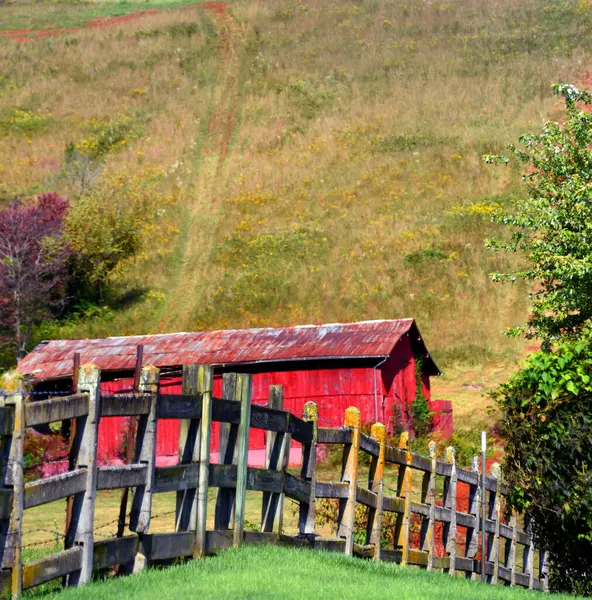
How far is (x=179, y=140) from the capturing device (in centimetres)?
7562

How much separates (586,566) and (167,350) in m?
27.4

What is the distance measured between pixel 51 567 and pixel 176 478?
1678 mm

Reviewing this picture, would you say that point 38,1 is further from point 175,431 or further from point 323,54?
point 175,431

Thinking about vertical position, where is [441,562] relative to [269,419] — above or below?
below

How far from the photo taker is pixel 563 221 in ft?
76.8

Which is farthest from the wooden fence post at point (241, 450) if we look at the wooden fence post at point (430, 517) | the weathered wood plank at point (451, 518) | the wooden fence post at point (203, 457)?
the weathered wood plank at point (451, 518)

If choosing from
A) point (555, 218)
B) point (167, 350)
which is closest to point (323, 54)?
point (167, 350)

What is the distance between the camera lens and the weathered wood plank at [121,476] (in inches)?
314

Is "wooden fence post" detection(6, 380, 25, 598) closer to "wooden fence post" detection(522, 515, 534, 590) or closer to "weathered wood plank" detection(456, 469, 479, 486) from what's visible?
"weathered wood plank" detection(456, 469, 479, 486)

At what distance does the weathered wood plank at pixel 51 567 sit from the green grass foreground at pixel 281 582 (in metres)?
0.18

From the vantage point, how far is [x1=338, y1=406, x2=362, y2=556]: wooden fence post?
11.4m

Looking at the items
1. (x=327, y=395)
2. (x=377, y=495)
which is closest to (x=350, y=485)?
(x=377, y=495)

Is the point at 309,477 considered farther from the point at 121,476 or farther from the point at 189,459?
the point at 121,476

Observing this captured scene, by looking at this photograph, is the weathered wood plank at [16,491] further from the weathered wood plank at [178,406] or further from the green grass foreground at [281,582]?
the weathered wood plank at [178,406]
